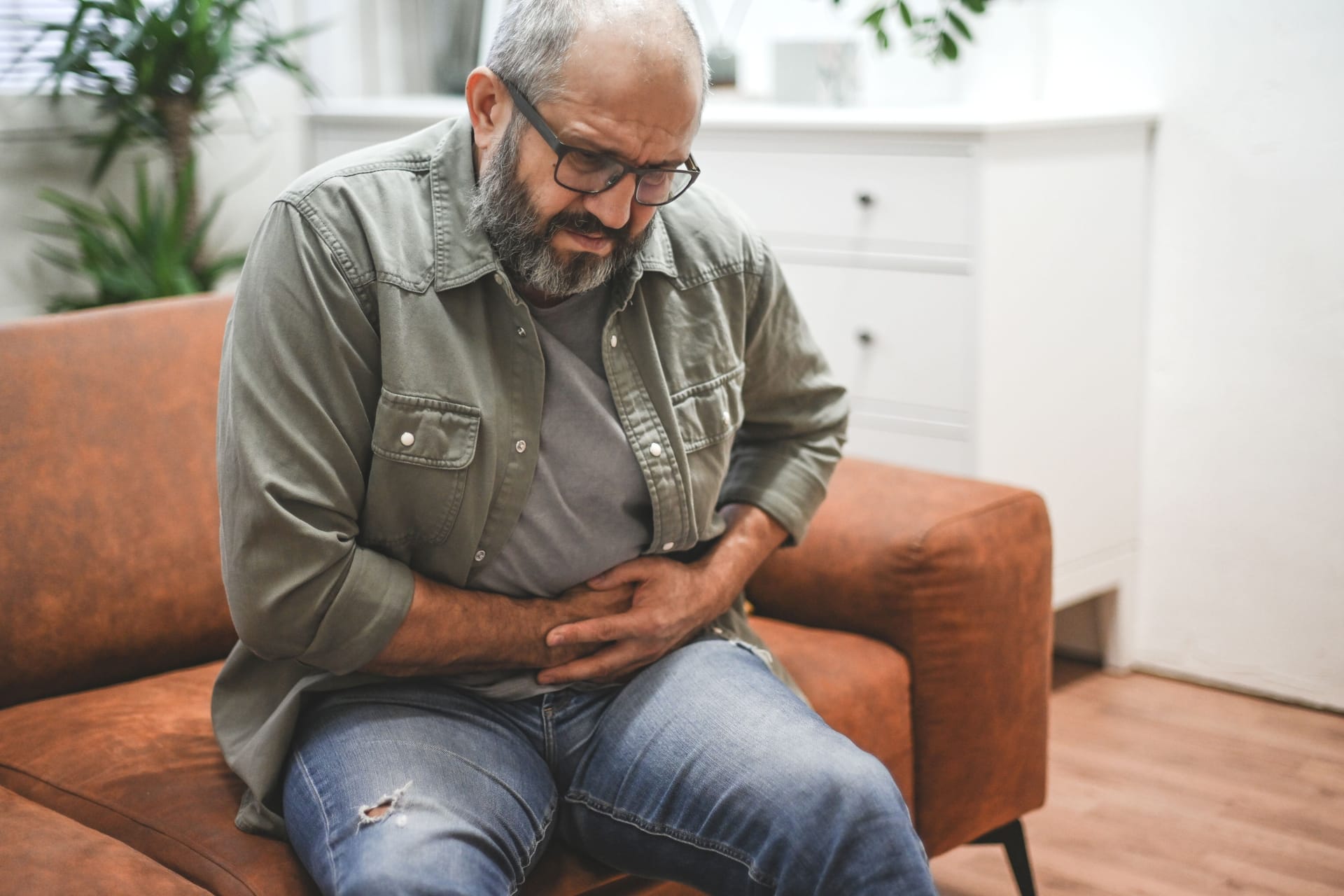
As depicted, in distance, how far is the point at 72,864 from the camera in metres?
1.12

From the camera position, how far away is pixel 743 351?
1.52m

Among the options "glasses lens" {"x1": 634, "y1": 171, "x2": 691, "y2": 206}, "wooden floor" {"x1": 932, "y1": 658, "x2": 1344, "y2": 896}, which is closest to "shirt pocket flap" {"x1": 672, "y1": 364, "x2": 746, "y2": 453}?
"glasses lens" {"x1": 634, "y1": 171, "x2": 691, "y2": 206}

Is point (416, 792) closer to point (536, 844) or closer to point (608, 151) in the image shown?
point (536, 844)

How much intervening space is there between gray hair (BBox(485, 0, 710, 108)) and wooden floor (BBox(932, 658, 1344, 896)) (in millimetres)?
1285

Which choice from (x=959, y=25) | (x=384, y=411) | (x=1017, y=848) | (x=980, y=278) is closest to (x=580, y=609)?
(x=384, y=411)

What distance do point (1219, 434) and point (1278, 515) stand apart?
0.18 m

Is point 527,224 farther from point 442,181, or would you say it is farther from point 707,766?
point 707,766

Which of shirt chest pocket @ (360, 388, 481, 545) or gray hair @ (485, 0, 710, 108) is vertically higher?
gray hair @ (485, 0, 710, 108)

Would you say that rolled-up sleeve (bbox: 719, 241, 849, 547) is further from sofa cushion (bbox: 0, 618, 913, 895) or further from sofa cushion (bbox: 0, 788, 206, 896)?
sofa cushion (bbox: 0, 788, 206, 896)

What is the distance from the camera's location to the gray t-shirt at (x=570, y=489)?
4.35ft

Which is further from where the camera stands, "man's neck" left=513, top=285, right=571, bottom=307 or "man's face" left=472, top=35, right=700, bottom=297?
"man's neck" left=513, top=285, right=571, bottom=307

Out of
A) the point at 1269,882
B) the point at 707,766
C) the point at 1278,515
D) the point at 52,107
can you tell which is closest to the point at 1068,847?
the point at 1269,882

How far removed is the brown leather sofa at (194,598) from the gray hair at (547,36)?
664 mm

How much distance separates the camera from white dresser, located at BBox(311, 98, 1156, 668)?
231cm
